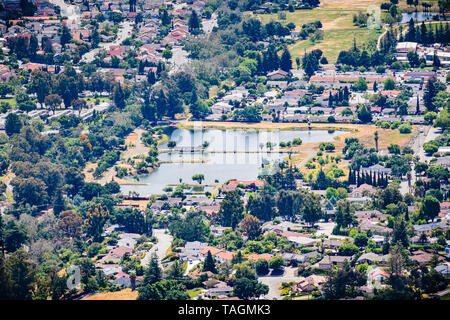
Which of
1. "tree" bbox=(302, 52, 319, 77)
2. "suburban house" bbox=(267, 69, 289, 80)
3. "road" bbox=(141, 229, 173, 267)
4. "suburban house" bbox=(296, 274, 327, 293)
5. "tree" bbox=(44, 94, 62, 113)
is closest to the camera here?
"suburban house" bbox=(296, 274, 327, 293)

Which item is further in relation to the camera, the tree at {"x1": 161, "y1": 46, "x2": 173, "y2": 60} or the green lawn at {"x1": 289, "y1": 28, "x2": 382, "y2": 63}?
the tree at {"x1": 161, "y1": 46, "x2": 173, "y2": 60}

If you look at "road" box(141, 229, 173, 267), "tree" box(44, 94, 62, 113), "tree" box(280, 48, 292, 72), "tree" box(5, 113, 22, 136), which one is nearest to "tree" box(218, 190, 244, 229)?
"road" box(141, 229, 173, 267)

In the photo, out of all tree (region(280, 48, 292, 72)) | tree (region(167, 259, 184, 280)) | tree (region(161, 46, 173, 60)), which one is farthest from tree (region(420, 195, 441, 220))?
tree (region(161, 46, 173, 60))

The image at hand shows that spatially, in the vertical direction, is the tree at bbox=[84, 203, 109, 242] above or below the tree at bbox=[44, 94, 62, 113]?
below

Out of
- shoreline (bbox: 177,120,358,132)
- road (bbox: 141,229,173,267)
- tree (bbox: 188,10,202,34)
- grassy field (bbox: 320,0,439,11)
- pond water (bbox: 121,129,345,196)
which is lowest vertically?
road (bbox: 141,229,173,267)

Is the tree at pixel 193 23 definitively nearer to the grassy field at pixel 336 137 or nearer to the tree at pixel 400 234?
the grassy field at pixel 336 137

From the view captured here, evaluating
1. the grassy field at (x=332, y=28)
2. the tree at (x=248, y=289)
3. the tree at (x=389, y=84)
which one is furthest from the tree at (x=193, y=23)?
the tree at (x=248, y=289)

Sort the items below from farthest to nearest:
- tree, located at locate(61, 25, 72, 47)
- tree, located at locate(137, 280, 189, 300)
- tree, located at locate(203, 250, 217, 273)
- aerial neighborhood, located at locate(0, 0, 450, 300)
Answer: tree, located at locate(61, 25, 72, 47)
tree, located at locate(203, 250, 217, 273)
aerial neighborhood, located at locate(0, 0, 450, 300)
tree, located at locate(137, 280, 189, 300)

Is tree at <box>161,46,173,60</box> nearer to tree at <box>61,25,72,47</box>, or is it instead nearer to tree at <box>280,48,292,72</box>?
tree at <box>61,25,72,47</box>

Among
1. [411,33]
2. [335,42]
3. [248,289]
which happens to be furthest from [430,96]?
[248,289]
